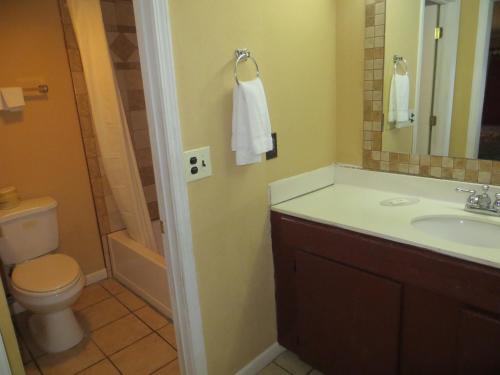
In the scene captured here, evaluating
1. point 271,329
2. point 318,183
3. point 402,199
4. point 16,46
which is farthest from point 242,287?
point 16,46

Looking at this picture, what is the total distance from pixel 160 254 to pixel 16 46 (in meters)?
1.53

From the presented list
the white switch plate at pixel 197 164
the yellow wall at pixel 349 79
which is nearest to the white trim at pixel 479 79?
the yellow wall at pixel 349 79

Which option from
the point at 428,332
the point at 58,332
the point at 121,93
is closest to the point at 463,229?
the point at 428,332

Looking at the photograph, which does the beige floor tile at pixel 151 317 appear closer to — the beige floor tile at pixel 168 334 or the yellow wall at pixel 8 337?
the beige floor tile at pixel 168 334

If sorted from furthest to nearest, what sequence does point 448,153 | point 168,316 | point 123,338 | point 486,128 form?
point 168,316 < point 123,338 < point 448,153 < point 486,128

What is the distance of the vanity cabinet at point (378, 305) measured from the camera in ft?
3.95

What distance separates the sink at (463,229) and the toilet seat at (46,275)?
1.80m

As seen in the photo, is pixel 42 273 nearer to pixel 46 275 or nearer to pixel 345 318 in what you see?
pixel 46 275

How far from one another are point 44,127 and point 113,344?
55.5 inches

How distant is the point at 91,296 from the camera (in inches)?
Result: 104

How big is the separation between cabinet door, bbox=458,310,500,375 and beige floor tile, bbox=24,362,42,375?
197cm

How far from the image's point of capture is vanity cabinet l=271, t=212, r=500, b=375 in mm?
1205

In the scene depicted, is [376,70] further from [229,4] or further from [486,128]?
[229,4]

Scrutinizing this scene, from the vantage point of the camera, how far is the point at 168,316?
7.66ft
